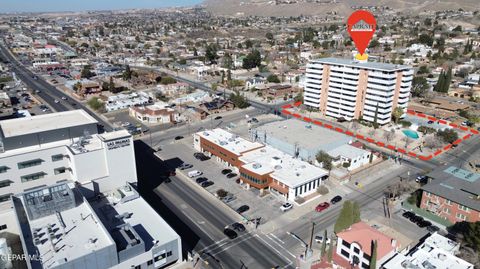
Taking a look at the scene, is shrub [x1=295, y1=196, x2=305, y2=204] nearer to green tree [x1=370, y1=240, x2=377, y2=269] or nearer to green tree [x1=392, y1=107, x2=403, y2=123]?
green tree [x1=370, y1=240, x2=377, y2=269]

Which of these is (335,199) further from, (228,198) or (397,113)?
(397,113)

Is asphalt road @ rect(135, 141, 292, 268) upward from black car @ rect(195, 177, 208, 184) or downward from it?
downward

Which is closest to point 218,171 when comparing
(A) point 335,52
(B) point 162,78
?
(B) point 162,78

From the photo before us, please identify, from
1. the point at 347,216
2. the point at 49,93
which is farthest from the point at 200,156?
the point at 49,93

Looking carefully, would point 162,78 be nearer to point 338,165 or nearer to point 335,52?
point 338,165

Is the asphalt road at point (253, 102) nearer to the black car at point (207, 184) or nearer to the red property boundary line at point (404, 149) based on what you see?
the red property boundary line at point (404, 149)

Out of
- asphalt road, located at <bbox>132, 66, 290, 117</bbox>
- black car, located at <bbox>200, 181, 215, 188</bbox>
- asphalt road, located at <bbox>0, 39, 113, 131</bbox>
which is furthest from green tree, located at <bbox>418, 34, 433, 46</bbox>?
black car, located at <bbox>200, 181, 215, 188</bbox>
